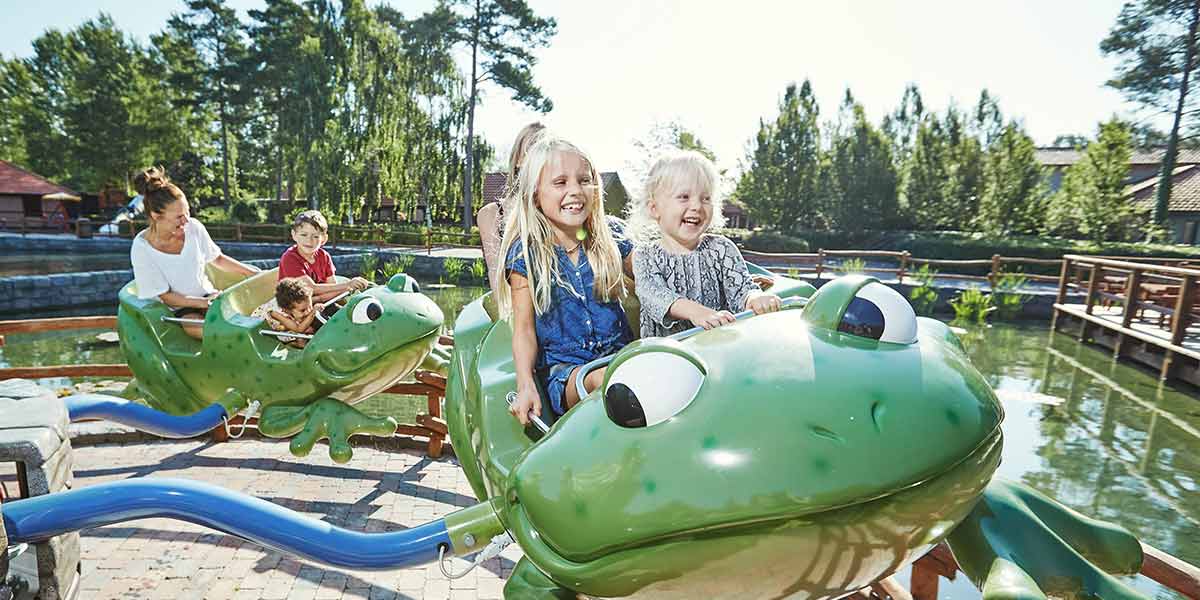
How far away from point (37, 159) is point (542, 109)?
89.7 feet

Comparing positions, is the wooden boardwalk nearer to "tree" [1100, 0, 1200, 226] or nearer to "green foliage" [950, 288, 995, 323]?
"green foliage" [950, 288, 995, 323]

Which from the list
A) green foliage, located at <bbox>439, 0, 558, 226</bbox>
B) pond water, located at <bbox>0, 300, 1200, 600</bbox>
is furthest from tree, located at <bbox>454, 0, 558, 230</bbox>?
pond water, located at <bbox>0, 300, 1200, 600</bbox>

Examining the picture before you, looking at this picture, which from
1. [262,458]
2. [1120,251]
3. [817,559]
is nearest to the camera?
[817,559]

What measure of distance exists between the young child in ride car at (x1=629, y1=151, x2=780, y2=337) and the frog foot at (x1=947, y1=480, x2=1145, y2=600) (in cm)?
73

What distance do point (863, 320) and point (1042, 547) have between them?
1.83ft

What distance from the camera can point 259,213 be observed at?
2892cm

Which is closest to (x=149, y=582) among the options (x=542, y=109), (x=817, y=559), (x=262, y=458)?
(x=262, y=458)

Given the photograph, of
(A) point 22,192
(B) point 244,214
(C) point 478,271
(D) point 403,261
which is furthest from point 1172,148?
(A) point 22,192

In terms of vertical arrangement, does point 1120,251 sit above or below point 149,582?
above

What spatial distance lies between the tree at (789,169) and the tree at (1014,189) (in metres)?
6.57

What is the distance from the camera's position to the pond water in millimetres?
5262

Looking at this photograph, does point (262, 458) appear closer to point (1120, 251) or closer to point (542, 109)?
point (542, 109)

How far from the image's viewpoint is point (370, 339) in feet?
10.2

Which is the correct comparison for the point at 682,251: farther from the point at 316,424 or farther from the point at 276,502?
the point at 276,502
